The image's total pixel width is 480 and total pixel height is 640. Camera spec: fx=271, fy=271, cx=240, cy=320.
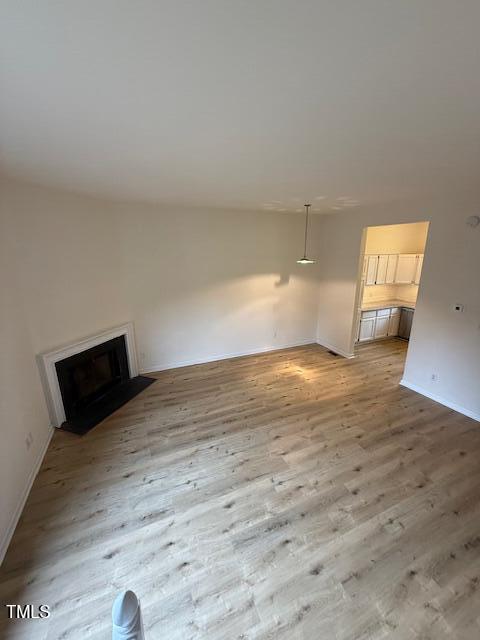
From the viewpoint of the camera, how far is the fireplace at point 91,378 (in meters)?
3.23

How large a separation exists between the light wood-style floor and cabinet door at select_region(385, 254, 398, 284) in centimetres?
301

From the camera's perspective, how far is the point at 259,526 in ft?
7.20

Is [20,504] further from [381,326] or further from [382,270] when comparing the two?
[381,326]

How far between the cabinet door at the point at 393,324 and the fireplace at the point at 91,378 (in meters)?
5.38

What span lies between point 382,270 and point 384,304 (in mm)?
979

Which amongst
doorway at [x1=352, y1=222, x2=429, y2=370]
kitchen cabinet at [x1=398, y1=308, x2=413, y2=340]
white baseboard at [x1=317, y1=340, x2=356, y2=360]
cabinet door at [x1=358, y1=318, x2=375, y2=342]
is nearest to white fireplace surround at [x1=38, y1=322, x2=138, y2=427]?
white baseboard at [x1=317, y1=340, x2=356, y2=360]

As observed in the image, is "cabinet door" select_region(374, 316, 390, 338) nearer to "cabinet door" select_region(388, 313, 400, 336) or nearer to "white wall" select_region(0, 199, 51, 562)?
"cabinet door" select_region(388, 313, 400, 336)

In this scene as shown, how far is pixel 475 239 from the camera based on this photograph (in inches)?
127

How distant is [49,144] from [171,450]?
9.55ft

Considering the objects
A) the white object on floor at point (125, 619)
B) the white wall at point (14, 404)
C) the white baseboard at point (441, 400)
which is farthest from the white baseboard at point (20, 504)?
the white baseboard at point (441, 400)

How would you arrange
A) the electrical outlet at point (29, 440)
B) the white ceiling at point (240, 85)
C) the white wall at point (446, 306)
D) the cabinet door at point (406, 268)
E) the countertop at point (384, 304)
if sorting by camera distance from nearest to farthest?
1. the white ceiling at point (240, 85)
2. the electrical outlet at point (29, 440)
3. the white wall at point (446, 306)
4. the cabinet door at point (406, 268)
5. the countertop at point (384, 304)

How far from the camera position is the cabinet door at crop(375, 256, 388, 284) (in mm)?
5582

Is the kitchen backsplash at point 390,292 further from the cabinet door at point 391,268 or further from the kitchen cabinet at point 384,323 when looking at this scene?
the cabinet door at point 391,268

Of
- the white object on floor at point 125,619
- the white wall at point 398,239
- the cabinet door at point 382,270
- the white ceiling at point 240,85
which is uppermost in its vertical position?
the white ceiling at point 240,85
